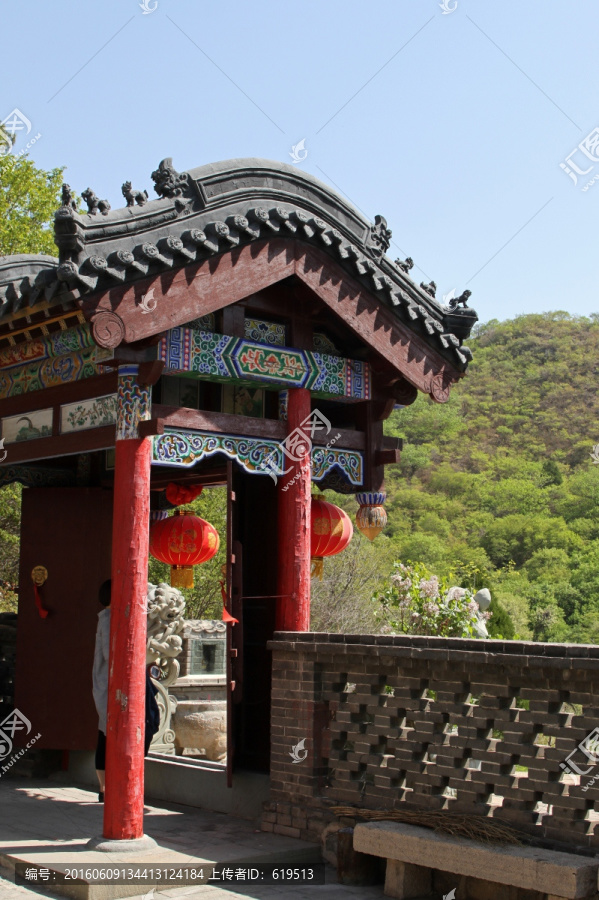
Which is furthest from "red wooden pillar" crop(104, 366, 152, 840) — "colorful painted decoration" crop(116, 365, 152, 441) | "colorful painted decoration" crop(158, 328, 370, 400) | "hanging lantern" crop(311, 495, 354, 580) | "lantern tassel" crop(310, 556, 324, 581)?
"lantern tassel" crop(310, 556, 324, 581)

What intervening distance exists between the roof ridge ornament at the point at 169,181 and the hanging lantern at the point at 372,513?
111 inches

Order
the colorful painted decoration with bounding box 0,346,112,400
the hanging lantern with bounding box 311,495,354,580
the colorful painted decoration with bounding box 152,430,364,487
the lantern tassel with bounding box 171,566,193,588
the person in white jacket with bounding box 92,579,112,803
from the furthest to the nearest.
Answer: the lantern tassel with bounding box 171,566,193,588, the hanging lantern with bounding box 311,495,354,580, the person in white jacket with bounding box 92,579,112,803, the colorful painted decoration with bounding box 0,346,112,400, the colorful painted decoration with bounding box 152,430,364,487

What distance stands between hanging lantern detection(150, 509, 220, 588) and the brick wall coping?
6.90 ft

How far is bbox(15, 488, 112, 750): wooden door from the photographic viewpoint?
28.0 feet

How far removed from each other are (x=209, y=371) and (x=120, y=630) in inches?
73.8

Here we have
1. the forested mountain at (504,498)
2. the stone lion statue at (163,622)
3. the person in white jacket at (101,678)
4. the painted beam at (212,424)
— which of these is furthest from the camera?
the forested mountain at (504,498)

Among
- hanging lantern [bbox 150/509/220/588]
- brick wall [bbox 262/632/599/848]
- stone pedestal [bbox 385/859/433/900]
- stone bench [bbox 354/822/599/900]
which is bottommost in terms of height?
stone pedestal [bbox 385/859/433/900]

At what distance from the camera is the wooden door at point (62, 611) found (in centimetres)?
853

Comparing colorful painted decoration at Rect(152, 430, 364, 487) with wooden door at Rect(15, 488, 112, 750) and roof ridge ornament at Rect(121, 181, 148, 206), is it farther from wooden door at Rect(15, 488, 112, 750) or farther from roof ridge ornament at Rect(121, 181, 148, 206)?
wooden door at Rect(15, 488, 112, 750)

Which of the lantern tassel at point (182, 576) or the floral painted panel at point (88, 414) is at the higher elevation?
the floral painted panel at point (88, 414)

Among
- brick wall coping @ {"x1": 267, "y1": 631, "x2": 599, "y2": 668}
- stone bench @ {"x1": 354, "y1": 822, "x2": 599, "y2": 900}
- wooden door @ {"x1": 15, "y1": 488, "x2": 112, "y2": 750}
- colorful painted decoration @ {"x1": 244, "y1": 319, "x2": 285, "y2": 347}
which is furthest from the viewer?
wooden door @ {"x1": 15, "y1": 488, "x2": 112, "y2": 750}

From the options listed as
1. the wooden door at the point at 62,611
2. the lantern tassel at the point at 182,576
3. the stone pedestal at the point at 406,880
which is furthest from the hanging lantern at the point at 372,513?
the stone pedestal at the point at 406,880

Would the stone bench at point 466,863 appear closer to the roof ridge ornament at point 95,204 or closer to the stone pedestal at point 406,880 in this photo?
the stone pedestal at point 406,880

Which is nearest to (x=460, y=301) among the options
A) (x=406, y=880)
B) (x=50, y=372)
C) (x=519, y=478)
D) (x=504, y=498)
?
(x=50, y=372)
